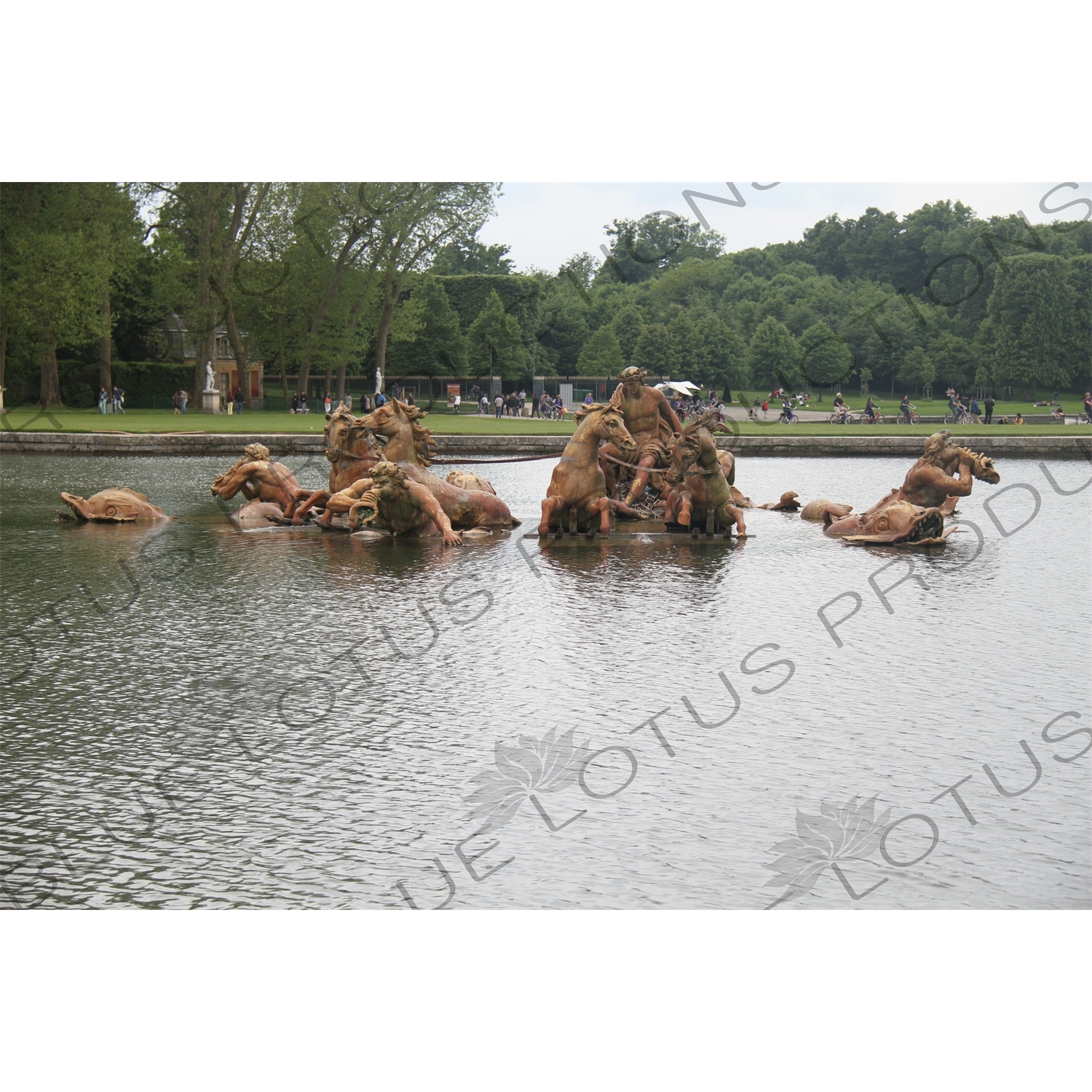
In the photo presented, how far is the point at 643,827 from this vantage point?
6.02 metres

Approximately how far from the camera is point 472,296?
8388 centimetres

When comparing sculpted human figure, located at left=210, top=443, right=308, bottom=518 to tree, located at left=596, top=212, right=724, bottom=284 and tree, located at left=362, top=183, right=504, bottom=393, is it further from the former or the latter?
tree, located at left=596, top=212, right=724, bottom=284

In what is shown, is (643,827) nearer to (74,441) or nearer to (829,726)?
(829,726)

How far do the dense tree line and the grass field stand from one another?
128 inches

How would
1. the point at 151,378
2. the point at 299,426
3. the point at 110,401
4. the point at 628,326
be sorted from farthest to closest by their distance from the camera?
the point at 628,326 < the point at 151,378 < the point at 110,401 < the point at 299,426

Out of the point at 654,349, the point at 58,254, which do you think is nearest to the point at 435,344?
the point at 654,349

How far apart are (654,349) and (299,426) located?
35276 millimetres

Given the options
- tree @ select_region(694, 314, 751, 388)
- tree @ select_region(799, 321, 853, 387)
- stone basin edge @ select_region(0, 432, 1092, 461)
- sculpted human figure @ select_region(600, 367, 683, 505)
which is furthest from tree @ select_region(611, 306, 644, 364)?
sculpted human figure @ select_region(600, 367, 683, 505)

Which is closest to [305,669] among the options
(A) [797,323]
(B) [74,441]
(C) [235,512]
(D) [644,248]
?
(C) [235,512]

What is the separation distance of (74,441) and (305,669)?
28102mm

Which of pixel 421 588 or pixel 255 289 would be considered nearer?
pixel 421 588

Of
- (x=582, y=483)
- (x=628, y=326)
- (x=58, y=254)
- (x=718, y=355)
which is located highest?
(x=628, y=326)

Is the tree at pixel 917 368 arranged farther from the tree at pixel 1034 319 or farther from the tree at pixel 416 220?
the tree at pixel 416 220

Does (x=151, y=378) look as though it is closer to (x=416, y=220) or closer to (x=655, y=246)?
(x=416, y=220)
